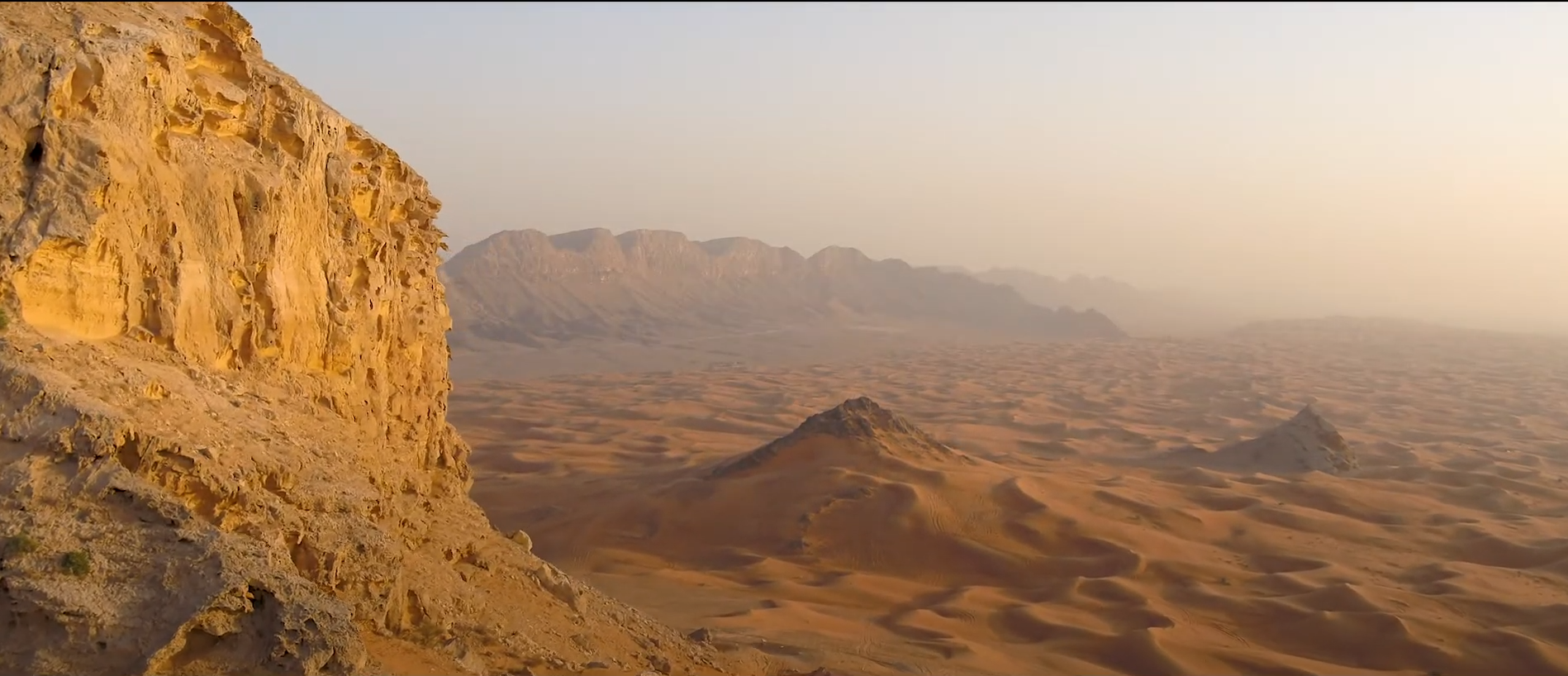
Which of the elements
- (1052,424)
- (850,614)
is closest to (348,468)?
(850,614)

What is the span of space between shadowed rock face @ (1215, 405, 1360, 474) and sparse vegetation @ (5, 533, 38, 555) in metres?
23.5

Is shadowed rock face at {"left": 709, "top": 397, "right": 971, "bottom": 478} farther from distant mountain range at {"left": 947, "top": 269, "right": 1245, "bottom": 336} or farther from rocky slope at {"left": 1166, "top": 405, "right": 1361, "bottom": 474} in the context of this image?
distant mountain range at {"left": 947, "top": 269, "right": 1245, "bottom": 336}

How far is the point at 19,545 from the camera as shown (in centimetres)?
405

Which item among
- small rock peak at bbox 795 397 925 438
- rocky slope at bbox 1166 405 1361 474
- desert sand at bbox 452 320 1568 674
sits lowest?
desert sand at bbox 452 320 1568 674

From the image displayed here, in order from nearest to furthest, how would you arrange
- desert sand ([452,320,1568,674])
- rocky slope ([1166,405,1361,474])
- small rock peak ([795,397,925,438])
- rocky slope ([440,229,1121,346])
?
desert sand ([452,320,1568,674]) → small rock peak ([795,397,925,438]) → rocky slope ([1166,405,1361,474]) → rocky slope ([440,229,1121,346])

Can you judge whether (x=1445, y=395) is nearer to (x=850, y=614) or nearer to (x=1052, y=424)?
(x=1052, y=424)

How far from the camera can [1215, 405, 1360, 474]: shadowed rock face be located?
2242 centimetres

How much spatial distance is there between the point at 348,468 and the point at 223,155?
7.03 feet

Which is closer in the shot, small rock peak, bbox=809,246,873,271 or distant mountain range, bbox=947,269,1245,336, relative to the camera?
small rock peak, bbox=809,246,873,271

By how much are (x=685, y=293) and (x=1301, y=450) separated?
67921 millimetres

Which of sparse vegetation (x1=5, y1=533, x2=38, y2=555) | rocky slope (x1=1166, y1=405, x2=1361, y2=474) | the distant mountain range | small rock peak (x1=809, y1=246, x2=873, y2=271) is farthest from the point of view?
the distant mountain range

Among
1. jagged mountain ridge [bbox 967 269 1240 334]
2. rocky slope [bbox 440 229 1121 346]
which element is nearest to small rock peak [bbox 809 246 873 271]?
rocky slope [bbox 440 229 1121 346]

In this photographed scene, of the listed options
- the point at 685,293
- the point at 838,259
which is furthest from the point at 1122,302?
the point at 685,293

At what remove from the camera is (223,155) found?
19.8 feet
